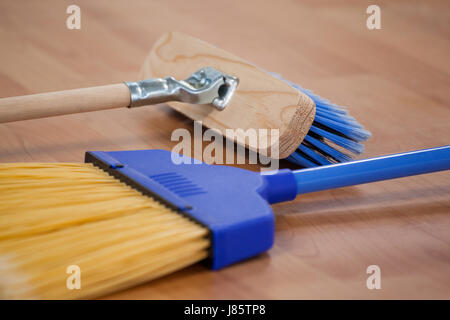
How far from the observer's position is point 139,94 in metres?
0.96

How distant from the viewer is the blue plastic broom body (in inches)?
25.9

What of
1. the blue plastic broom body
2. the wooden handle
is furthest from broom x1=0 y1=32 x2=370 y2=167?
the blue plastic broom body

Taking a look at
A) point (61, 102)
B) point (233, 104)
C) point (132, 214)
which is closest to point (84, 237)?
point (132, 214)

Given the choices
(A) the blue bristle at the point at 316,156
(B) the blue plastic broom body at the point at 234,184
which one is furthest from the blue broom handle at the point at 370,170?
(A) the blue bristle at the point at 316,156

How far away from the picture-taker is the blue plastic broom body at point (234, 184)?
66 cm

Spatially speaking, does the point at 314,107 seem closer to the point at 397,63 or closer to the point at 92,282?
the point at 92,282

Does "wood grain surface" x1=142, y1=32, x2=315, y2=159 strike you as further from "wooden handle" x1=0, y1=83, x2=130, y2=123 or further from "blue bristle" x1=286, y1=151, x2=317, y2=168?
"wooden handle" x1=0, y1=83, x2=130, y2=123

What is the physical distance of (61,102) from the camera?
879mm

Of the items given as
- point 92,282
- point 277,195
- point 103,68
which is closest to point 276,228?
point 277,195

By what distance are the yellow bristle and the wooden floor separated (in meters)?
0.04

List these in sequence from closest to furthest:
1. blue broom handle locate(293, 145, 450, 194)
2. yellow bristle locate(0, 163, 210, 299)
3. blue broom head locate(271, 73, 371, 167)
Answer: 1. yellow bristle locate(0, 163, 210, 299)
2. blue broom handle locate(293, 145, 450, 194)
3. blue broom head locate(271, 73, 371, 167)

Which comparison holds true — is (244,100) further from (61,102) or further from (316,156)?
(61,102)

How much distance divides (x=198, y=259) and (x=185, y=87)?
0.41 metres

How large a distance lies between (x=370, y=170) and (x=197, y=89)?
323mm
